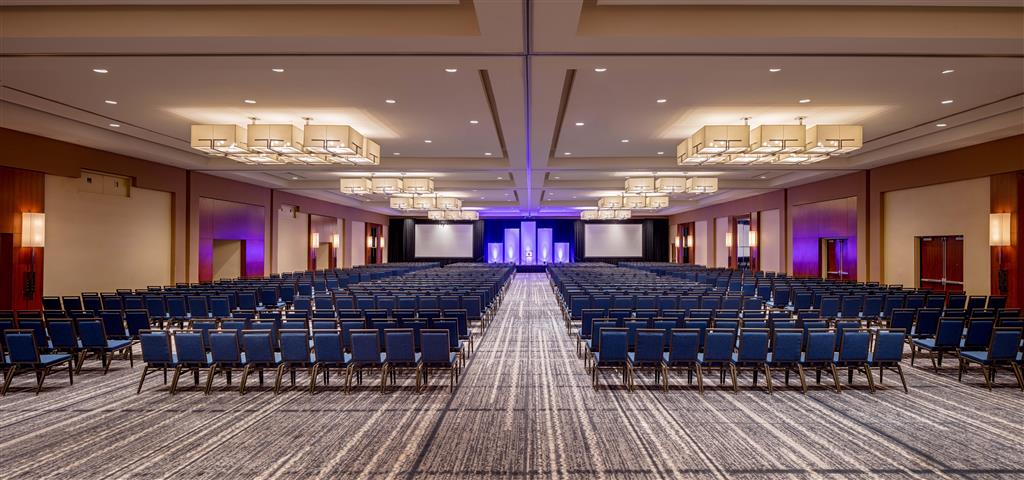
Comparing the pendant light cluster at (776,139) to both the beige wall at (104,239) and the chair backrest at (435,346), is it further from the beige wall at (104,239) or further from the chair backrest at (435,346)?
the beige wall at (104,239)

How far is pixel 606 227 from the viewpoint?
126 ft

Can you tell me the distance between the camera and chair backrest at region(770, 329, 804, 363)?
6.11m

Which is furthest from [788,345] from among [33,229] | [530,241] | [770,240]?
[530,241]

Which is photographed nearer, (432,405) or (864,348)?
(432,405)

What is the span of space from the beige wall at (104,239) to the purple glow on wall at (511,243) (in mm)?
25539

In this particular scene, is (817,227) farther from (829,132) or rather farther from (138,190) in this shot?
(138,190)

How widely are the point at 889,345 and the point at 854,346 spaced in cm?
38

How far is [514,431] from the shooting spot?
481 cm

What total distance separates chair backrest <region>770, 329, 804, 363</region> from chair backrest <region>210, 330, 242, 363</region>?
251 inches

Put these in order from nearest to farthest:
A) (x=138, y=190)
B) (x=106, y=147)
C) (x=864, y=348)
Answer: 1. (x=864, y=348)
2. (x=106, y=147)
3. (x=138, y=190)

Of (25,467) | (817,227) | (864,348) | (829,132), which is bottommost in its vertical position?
(25,467)

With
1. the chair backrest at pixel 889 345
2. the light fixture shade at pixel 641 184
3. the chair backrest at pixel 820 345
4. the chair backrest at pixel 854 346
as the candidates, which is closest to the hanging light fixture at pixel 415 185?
the light fixture shade at pixel 641 184

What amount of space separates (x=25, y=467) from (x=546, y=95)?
727 centimetres

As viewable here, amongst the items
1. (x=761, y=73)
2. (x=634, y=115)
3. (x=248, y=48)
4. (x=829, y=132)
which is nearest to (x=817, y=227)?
(x=829, y=132)
